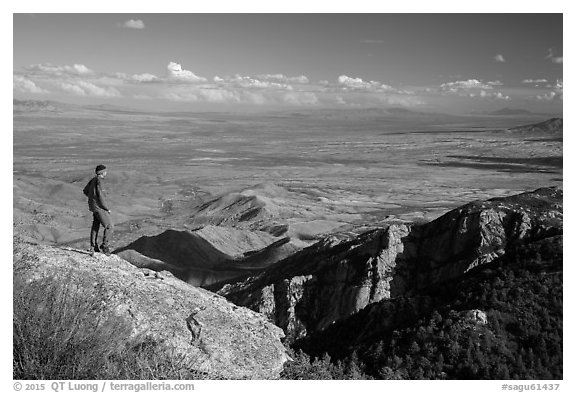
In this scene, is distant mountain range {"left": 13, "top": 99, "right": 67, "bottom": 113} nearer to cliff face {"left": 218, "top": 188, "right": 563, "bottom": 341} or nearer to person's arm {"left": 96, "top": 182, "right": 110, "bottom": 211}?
cliff face {"left": 218, "top": 188, "right": 563, "bottom": 341}

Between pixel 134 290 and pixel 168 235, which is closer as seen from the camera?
pixel 134 290

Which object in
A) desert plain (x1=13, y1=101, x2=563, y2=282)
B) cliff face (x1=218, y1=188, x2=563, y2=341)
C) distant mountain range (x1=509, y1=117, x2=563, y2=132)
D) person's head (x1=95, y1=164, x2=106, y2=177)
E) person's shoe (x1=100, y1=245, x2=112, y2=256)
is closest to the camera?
person's head (x1=95, y1=164, x2=106, y2=177)

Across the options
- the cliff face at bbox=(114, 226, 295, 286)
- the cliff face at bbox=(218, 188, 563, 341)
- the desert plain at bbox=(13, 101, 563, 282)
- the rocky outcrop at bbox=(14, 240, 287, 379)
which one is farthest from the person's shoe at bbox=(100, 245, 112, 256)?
the desert plain at bbox=(13, 101, 563, 282)

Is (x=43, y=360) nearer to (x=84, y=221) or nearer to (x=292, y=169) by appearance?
(x=84, y=221)

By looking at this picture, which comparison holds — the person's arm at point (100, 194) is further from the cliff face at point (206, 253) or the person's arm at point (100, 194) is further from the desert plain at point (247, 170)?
the desert plain at point (247, 170)

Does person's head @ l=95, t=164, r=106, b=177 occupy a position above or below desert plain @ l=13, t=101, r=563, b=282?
above

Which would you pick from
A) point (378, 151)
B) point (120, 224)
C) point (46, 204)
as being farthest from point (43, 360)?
point (378, 151)

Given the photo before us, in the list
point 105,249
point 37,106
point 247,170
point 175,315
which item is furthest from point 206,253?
point 37,106
